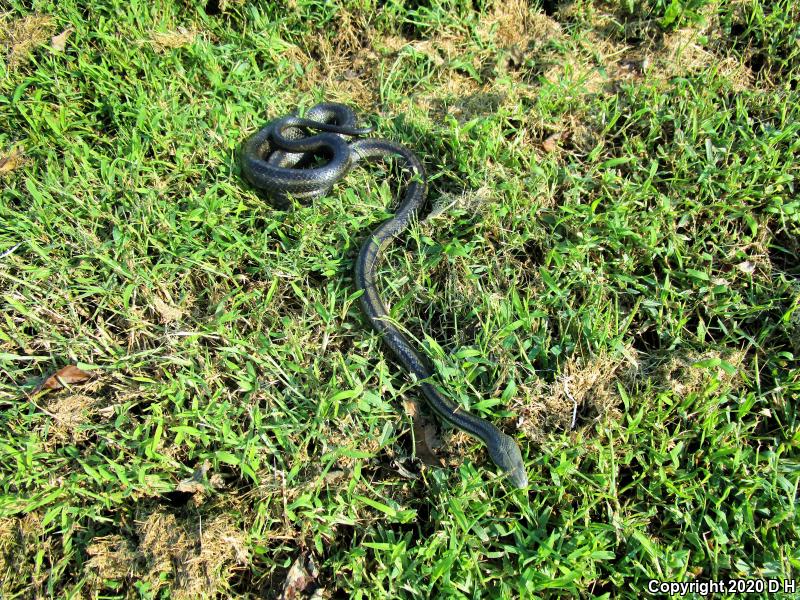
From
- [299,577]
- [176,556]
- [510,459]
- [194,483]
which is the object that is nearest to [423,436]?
[510,459]

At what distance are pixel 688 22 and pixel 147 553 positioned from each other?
576cm

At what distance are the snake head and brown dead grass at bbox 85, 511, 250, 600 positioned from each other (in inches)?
58.9

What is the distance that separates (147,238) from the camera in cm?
414

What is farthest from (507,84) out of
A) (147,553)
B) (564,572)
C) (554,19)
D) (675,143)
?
(147,553)

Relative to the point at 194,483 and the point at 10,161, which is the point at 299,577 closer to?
the point at 194,483

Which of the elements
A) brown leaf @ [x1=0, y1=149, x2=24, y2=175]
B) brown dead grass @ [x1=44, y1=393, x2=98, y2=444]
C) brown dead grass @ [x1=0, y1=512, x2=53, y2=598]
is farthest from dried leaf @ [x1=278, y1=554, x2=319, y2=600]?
brown leaf @ [x1=0, y1=149, x2=24, y2=175]

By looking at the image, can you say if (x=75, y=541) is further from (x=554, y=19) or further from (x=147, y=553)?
(x=554, y=19)

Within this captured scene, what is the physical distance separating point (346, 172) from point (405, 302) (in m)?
1.41

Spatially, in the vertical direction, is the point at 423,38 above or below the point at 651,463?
above

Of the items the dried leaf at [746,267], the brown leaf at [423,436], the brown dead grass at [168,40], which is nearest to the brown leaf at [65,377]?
the brown leaf at [423,436]

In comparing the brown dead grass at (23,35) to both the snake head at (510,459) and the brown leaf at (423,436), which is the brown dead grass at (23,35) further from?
the snake head at (510,459)

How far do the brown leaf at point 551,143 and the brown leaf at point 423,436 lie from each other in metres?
2.41

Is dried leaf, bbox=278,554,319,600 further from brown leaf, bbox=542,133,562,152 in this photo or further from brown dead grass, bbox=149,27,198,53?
brown dead grass, bbox=149,27,198,53

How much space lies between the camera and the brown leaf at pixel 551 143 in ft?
15.2
